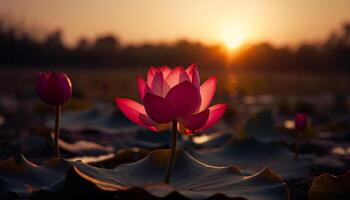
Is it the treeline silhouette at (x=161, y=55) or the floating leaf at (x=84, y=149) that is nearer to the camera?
the floating leaf at (x=84, y=149)

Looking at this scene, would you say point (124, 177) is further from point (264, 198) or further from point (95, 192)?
point (264, 198)

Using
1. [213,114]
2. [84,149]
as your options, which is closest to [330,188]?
[213,114]

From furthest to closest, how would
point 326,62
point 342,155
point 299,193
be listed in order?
point 326,62 → point 342,155 → point 299,193

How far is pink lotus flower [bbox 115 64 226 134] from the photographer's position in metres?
1.03

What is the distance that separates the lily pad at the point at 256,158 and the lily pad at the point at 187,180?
34 cm

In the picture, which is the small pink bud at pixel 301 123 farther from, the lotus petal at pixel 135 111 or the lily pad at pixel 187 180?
the lotus petal at pixel 135 111

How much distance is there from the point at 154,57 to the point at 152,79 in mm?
22209

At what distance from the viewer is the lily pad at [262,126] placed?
2209 millimetres

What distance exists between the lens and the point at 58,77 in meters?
1.37

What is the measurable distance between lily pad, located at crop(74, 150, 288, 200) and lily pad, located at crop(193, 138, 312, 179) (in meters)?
0.34

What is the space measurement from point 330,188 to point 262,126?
1.12 metres

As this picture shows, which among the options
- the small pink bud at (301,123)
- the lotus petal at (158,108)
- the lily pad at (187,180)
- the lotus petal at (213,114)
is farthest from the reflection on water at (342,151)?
the lotus petal at (158,108)

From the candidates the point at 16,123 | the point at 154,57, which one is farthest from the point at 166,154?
the point at 154,57

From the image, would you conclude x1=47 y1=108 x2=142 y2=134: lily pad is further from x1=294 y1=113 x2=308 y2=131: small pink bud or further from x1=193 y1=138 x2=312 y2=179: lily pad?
x1=294 y1=113 x2=308 y2=131: small pink bud
